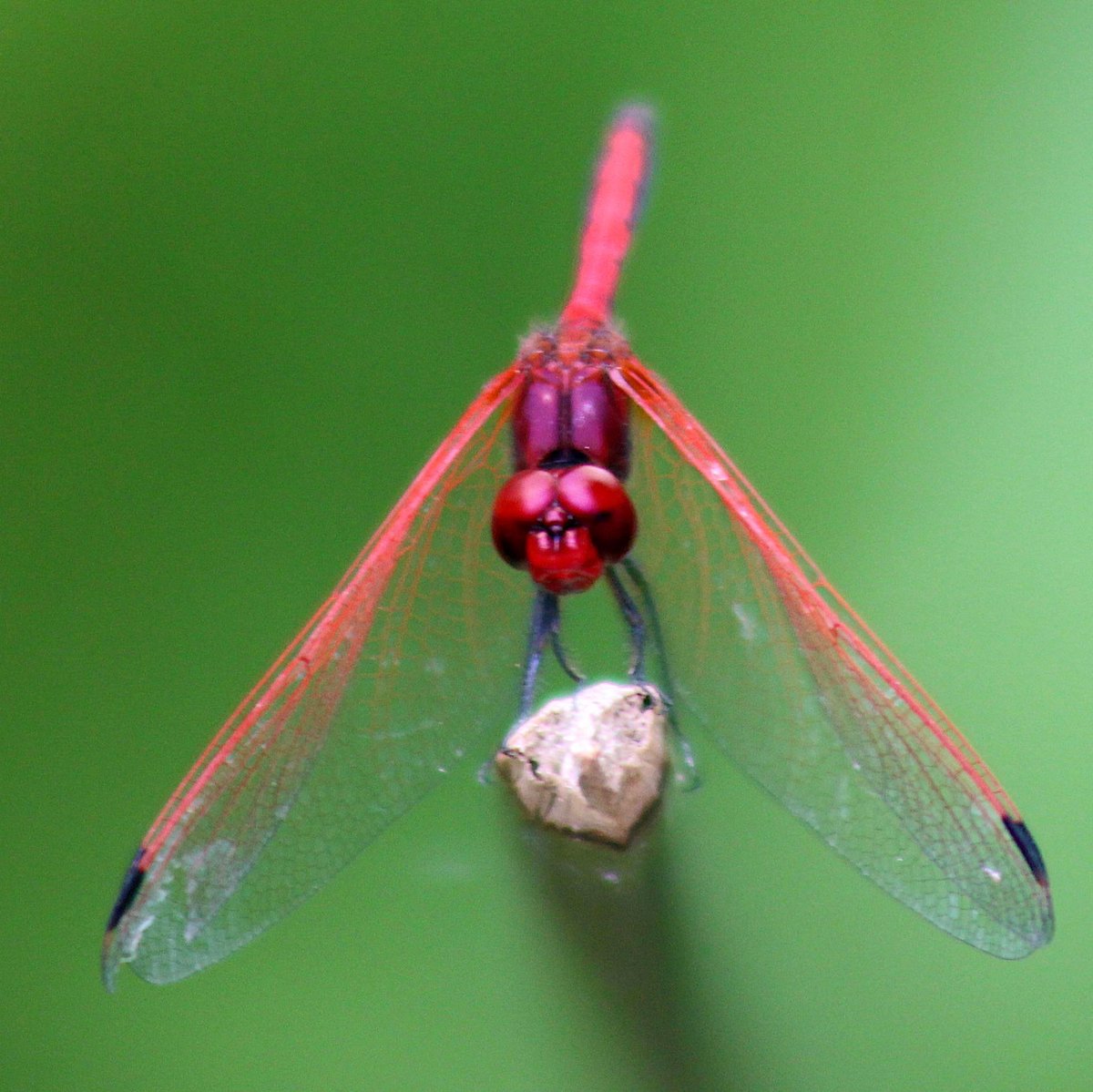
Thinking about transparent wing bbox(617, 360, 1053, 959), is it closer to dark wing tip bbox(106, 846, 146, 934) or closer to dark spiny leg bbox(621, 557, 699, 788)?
dark spiny leg bbox(621, 557, 699, 788)

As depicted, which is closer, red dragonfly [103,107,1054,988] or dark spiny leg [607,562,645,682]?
red dragonfly [103,107,1054,988]

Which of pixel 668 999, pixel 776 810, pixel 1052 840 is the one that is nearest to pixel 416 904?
pixel 668 999

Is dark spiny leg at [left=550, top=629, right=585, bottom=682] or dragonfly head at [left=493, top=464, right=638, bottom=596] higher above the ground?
dragonfly head at [left=493, top=464, right=638, bottom=596]

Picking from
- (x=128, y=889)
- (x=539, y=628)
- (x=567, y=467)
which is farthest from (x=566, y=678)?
(x=128, y=889)

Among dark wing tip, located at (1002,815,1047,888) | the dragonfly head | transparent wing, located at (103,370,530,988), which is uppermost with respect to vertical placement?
the dragonfly head

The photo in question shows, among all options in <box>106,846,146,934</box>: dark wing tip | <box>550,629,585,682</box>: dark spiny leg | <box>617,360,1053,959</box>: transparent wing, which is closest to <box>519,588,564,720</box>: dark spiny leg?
<box>550,629,585,682</box>: dark spiny leg

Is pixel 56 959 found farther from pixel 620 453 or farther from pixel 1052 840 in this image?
pixel 1052 840

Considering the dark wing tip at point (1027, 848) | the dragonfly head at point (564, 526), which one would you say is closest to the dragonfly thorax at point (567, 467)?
the dragonfly head at point (564, 526)

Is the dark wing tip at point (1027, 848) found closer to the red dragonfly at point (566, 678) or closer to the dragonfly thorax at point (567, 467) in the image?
the red dragonfly at point (566, 678)
